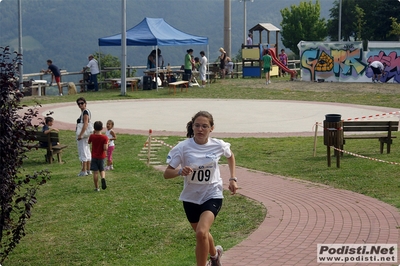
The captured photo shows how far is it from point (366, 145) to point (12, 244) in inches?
426

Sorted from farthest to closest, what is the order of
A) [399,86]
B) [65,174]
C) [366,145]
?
[399,86] < [366,145] < [65,174]

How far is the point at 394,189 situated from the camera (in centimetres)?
1172

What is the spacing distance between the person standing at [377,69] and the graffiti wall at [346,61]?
22cm

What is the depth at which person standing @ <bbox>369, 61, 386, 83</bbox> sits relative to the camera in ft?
125

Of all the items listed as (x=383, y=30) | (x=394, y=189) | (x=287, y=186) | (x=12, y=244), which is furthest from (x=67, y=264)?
(x=383, y=30)

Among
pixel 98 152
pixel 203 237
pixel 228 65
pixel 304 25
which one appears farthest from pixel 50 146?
pixel 304 25

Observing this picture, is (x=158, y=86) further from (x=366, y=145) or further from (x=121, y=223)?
(x=121, y=223)

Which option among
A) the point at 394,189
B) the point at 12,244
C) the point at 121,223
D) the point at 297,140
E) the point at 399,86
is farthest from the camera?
the point at 399,86

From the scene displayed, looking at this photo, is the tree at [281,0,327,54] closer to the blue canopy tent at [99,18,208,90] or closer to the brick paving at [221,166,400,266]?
the blue canopy tent at [99,18,208,90]

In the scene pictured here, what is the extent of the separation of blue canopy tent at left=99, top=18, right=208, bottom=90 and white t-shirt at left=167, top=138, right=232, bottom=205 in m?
27.6

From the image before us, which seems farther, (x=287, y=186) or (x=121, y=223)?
(x=287, y=186)

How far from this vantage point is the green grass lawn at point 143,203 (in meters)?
8.93

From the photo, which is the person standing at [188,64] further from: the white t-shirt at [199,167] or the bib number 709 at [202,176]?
the bib number 709 at [202,176]

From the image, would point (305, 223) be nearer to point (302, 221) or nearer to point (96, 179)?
point (302, 221)
